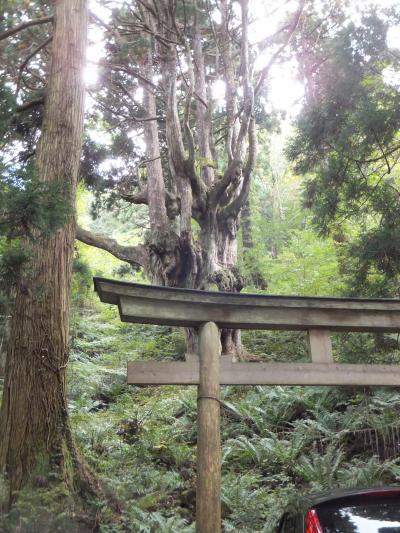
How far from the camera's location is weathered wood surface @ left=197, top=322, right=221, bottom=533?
15.4ft

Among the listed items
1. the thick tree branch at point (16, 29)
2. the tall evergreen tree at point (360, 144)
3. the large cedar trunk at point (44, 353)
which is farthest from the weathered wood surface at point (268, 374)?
the thick tree branch at point (16, 29)

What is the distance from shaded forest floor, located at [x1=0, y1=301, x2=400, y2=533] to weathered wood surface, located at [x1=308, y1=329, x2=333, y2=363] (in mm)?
1552

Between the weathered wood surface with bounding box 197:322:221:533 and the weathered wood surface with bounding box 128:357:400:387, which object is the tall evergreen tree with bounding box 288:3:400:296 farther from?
the weathered wood surface with bounding box 197:322:221:533

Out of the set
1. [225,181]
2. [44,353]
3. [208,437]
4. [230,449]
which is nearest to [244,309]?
[208,437]

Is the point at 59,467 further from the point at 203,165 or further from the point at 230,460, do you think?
the point at 203,165

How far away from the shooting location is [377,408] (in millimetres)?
7910

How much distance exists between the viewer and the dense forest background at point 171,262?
519 cm

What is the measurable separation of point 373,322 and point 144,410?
5797 millimetres

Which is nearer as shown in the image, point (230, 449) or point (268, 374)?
point (268, 374)

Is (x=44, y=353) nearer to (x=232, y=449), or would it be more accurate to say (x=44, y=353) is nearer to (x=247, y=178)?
(x=232, y=449)

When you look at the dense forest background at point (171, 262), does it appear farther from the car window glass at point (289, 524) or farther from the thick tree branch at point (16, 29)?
the car window glass at point (289, 524)

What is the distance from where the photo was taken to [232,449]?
7.95 m

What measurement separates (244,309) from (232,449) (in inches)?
136

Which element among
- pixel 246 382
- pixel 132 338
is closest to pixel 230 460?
pixel 246 382
